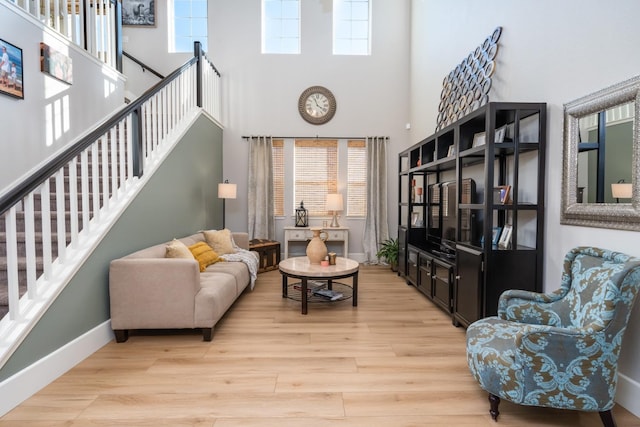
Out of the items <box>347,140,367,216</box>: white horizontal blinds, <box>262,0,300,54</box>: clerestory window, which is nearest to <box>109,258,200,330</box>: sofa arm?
<box>347,140,367,216</box>: white horizontal blinds

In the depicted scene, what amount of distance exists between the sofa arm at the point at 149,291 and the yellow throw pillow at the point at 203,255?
0.85 meters

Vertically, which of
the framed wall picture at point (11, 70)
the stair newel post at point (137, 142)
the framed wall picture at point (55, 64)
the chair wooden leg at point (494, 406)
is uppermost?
the framed wall picture at point (55, 64)

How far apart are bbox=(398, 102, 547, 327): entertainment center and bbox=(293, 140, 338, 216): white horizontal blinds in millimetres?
2583

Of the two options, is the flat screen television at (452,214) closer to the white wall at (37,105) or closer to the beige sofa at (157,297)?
the beige sofa at (157,297)

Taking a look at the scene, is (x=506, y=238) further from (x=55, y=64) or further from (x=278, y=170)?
(x=55, y=64)

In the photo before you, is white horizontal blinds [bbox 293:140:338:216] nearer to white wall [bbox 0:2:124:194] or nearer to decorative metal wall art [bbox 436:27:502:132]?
decorative metal wall art [bbox 436:27:502:132]

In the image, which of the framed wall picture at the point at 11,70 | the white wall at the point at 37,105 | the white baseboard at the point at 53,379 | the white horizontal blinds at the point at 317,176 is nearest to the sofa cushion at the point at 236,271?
the white baseboard at the point at 53,379

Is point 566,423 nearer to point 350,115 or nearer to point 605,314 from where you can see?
point 605,314

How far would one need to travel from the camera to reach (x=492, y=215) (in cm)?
261

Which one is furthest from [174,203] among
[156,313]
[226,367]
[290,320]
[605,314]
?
[605,314]

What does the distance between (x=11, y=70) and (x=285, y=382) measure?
3.89 m

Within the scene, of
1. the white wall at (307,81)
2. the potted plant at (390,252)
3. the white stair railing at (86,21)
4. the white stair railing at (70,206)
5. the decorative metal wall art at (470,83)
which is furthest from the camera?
the white wall at (307,81)

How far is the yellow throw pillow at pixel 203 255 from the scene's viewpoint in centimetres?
364

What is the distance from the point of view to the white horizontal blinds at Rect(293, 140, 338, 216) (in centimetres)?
616
